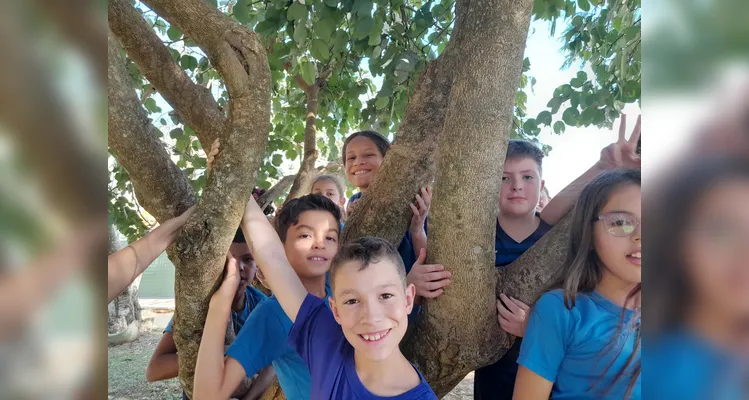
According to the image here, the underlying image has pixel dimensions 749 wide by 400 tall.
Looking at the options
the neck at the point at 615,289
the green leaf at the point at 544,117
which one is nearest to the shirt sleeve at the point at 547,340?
the neck at the point at 615,289

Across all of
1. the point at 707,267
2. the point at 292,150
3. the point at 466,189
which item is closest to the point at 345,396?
the point at 466,189

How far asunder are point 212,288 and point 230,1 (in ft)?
12.6

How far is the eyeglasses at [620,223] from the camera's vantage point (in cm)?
148

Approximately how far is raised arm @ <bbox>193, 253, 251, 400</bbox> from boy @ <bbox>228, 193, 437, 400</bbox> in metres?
0.21

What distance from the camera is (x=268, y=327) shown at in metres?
1.85

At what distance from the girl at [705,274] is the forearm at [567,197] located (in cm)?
153

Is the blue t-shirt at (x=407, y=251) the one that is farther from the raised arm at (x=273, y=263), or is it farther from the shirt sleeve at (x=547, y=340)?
the shirt sleeve at (x=547, y=340)

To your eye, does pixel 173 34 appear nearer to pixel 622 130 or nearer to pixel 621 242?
pixel 622 130

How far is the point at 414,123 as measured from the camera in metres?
2.18

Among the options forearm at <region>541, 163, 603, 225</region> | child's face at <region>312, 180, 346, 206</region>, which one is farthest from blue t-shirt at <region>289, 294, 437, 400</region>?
child's face at <region>312, 180, 346, 206</region>

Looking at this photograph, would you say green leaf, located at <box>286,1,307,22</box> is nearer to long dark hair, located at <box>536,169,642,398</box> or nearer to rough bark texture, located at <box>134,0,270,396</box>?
rough bark texture, located at <box>134,0,270,396</box>

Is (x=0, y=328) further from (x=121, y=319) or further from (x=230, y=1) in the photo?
(x=121, y=319)

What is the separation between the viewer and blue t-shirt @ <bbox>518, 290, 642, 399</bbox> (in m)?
1.46

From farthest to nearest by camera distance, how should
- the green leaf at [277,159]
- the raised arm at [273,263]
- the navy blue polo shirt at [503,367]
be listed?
the green leaf at [277,159], the navy blue polo shirt at [503,367], the raised arm at [273,263]
